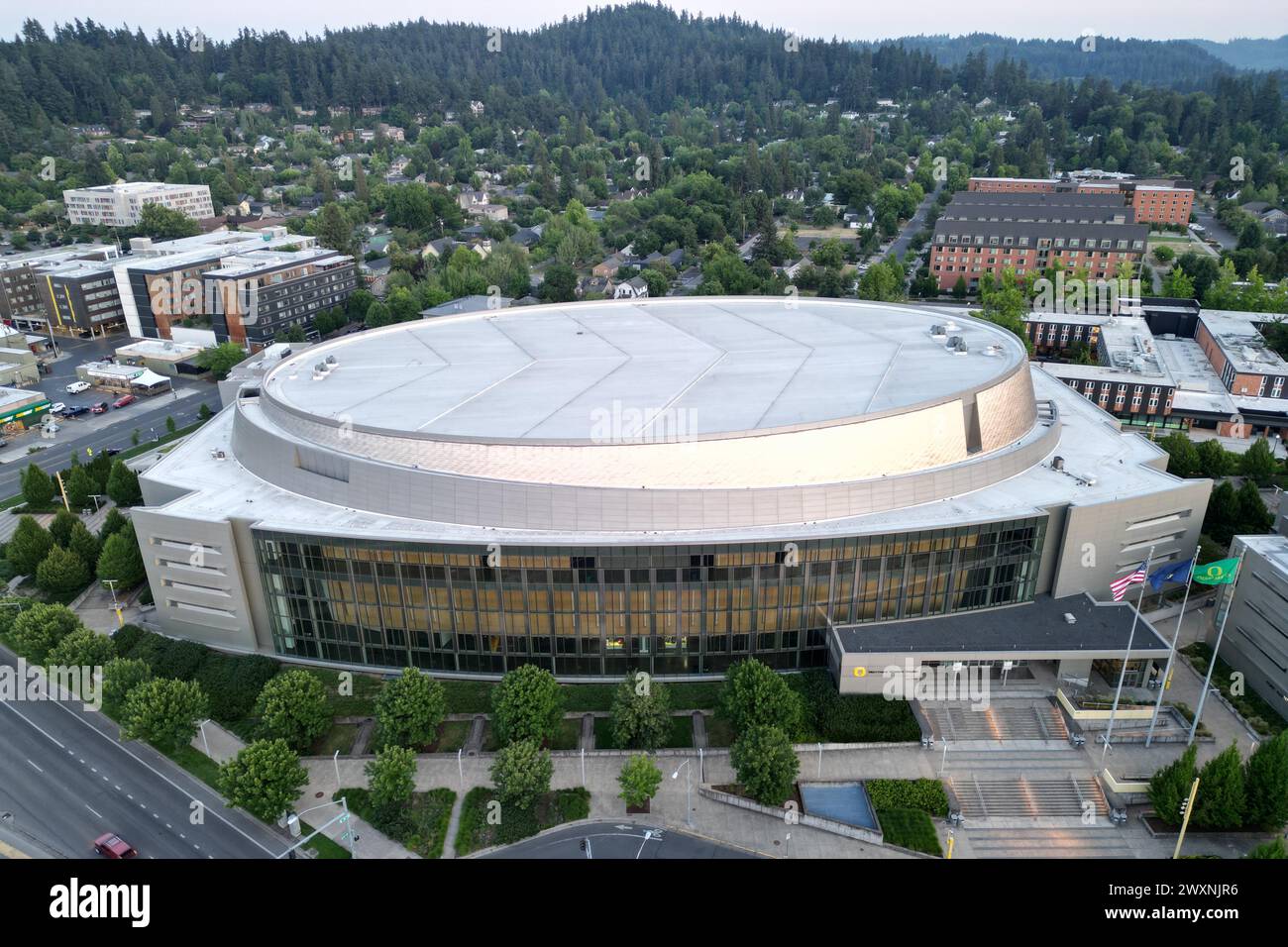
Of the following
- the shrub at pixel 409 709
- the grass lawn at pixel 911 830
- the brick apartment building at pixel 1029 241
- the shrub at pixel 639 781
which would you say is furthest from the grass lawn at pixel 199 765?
the brick apartment building at pixel 1029 241

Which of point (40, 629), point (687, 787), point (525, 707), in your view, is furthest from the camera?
point (40, 629)

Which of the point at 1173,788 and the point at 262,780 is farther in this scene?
the point at 262,780

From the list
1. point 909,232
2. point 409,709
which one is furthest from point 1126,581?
point 909,232

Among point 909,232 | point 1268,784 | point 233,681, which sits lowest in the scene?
point 233,681

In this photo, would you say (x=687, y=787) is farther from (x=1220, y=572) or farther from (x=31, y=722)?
(x=31, y=722)

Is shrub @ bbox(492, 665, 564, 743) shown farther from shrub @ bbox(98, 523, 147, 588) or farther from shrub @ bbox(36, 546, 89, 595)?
shrub @ bbox(36, 546, 89, 595)

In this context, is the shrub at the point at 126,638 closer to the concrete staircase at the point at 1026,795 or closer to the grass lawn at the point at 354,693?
the grass lawn at the point at 354,693

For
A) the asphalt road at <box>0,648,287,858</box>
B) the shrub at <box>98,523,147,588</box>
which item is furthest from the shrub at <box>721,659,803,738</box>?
the shrub at <box>98,523,147,588</box>
